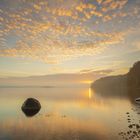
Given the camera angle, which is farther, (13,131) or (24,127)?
(24,127)

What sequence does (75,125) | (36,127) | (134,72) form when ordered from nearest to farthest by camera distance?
(36,127)
(75,125)
(134,72)

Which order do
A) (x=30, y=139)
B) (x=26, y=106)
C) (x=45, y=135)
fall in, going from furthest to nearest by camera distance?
(x=26, y=106) < (x=45, y=135) < (x=30, y=139)

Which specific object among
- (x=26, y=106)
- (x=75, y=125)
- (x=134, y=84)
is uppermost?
(x=134, y=84)

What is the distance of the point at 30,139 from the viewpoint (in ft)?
94.2

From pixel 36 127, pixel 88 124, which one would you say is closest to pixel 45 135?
pixel 36 127

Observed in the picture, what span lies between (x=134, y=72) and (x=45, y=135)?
14078 centimetres

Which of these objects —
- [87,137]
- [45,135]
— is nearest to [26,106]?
[45,135]

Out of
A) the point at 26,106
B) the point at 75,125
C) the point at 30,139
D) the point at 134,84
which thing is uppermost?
the point at 134,84

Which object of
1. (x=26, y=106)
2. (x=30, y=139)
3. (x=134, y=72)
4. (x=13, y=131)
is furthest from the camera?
(x=134, y=72)

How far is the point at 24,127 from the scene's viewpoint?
36.4 metres

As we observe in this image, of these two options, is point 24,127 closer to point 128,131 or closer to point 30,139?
point 30,139

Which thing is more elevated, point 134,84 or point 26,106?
point 134,84

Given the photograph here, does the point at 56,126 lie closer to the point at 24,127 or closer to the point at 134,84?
the point at 24,127

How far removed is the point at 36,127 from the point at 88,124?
35.7 ft
